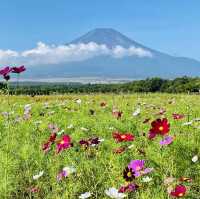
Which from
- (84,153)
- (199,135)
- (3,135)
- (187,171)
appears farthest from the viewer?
(3,135)

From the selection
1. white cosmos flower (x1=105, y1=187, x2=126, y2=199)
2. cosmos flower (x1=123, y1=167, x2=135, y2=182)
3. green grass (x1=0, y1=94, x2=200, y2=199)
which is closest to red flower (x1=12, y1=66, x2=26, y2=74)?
green grass (x1=0, y1=94, x2=200, y2=199)

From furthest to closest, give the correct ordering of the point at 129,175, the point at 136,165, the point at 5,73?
the point at 5,73 < the point at 136,165 < the point at 129,175

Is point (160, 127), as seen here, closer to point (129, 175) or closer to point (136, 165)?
point (136, 165)

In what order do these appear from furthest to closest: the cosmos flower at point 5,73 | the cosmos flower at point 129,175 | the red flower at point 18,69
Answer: the red flower at point 18,69
the cosmos flower at point 5,73
the cosmos flower at point 129,175

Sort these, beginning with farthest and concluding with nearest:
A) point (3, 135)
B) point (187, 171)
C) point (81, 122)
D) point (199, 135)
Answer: point (81, 122) → point (3, 135) → point (199, 135) → point (187, 171)

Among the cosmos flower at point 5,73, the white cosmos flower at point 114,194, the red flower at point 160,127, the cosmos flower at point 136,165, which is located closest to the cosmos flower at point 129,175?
the cosmos flower at point 136,165

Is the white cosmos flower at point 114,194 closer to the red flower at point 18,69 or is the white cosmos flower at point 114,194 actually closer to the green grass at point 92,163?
the green grass at point 92,163

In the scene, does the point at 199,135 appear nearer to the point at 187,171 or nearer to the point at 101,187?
the point at 187,171

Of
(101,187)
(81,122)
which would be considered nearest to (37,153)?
(101,187)

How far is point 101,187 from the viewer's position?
15.8ft

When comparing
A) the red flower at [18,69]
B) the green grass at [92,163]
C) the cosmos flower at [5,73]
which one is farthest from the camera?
the red flower at [18,69]

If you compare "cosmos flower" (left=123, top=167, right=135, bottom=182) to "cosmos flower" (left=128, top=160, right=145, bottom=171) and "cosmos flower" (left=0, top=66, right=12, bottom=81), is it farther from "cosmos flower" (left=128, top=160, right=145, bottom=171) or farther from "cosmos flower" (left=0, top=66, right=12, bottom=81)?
"cosmos flower" (left=0, top=66, right=12, bottom=81)

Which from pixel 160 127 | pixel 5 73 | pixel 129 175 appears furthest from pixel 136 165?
pixel 5 73

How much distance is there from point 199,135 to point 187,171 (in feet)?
5.60
